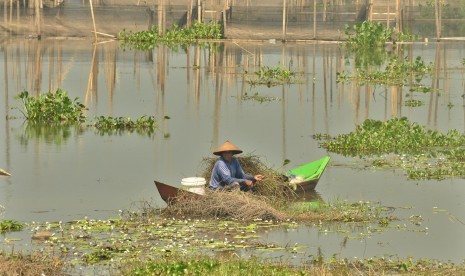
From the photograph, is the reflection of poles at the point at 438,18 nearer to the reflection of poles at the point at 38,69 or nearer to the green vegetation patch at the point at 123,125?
the reflection of poles at the point at 38,69

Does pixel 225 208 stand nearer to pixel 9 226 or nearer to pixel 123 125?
pixel 9 226

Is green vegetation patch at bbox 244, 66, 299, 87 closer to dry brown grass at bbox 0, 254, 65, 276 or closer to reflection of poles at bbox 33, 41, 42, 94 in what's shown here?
reflection of poles at bbox 33, 41, 42, 94

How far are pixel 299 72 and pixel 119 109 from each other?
30.9 feet

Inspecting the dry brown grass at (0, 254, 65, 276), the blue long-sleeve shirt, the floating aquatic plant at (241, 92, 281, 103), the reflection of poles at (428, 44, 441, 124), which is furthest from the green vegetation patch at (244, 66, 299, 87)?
the dry brown grass at (0, 254, 65, 276)

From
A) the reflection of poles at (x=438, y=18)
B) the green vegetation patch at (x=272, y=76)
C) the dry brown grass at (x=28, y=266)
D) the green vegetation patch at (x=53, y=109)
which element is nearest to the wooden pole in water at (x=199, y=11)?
the reflection of poles at (x=438, y=18)

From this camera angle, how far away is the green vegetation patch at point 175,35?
42.4m

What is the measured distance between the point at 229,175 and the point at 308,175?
1745mm

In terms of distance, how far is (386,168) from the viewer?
55.3ft

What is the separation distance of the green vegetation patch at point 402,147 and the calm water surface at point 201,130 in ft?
1.34

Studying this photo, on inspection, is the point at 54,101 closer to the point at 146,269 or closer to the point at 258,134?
the point at 258,134

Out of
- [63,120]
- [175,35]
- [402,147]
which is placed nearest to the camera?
[402,147]

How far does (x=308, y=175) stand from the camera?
1520cm

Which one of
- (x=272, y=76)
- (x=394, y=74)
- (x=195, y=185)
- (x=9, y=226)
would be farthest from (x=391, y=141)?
(x=272, y=76)

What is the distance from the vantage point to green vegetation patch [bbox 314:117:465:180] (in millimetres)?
17062
